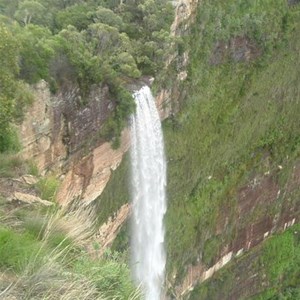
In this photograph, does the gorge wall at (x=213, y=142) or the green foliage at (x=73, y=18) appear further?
the green foliage at (x=73, y=18)

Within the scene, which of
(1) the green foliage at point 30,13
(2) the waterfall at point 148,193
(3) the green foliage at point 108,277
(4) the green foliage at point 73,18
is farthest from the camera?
(2) the waterfall at point 148,193

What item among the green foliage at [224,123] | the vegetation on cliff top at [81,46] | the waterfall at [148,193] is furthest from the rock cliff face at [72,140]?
the green foliage at [224,123]

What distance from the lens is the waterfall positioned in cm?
1473

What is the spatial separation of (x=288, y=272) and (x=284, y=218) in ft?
8.22

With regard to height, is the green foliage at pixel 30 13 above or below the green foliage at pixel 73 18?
above

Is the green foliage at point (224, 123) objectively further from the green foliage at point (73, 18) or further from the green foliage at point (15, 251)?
the green foliage at point (15, 251)

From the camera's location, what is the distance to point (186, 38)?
17203mm

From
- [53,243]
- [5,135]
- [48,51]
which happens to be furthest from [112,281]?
[48,51]

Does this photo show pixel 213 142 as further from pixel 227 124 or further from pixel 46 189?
pixel 46 189

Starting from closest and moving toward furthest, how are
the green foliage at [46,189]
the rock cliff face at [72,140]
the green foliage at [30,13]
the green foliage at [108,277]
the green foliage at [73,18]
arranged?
the green foliage at [108,277] → the green foliage at [46,189] → the rock cliff face at [72,140] → the green foliage at [30,13] → the green foliage at [73,18]

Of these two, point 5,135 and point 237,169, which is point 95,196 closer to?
point 5,135

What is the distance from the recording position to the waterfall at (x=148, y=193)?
48.3ft

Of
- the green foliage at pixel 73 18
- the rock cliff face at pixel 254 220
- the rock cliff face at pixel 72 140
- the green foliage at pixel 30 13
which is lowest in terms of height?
the rock cliff face at pixel 254 220

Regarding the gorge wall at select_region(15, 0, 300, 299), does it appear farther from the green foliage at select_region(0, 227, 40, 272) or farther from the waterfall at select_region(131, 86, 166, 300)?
the green foliage at select_region(0, 227, 40, 272)
